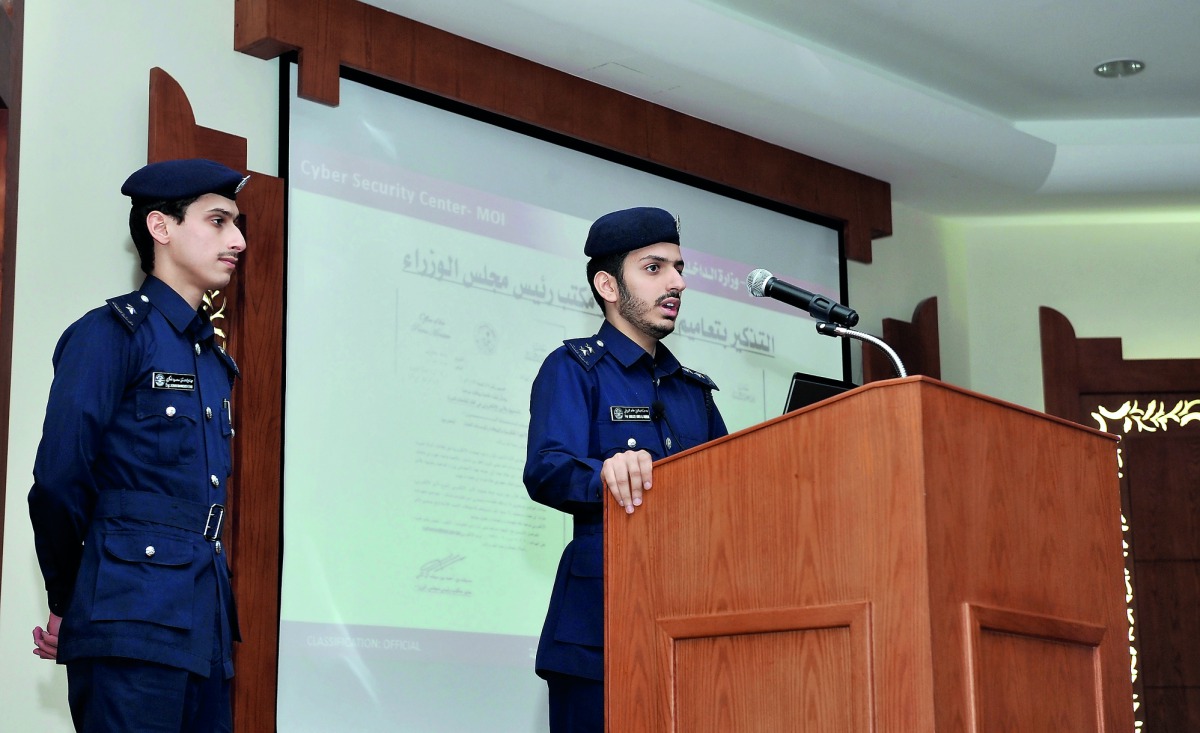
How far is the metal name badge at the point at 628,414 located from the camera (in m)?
2.53

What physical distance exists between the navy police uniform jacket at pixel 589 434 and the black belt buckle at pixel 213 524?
1.72ft

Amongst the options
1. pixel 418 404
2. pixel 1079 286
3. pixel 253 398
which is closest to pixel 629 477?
pixel 253 398

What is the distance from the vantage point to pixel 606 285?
2.72m

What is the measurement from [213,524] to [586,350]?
75cm

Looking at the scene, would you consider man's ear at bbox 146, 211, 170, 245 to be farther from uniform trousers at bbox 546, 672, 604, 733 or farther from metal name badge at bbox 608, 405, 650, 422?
uniform trousers at bbox 546, 672, 604, 733

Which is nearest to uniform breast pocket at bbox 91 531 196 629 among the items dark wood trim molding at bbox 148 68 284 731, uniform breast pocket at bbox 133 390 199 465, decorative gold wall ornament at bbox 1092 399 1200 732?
uniform breast pocket at bbox 133 390 199 465

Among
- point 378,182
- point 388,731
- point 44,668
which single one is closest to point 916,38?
point 378,182

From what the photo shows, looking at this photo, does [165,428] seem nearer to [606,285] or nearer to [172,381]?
[172,381]

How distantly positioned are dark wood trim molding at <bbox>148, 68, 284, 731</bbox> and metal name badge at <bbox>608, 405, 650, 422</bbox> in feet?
4.13

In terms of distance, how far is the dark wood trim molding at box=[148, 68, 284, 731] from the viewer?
334 cm

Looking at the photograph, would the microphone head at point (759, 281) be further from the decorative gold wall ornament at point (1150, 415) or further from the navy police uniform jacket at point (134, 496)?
the decorative gold wall ornament at point (1150, 415)

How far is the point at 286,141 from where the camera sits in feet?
12.1

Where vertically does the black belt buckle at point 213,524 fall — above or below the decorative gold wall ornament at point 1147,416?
below

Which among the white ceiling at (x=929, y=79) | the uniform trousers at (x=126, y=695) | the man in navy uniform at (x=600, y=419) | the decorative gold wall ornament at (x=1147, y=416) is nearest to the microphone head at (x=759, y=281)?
the man in navy uniform at (x=600, y=419)
